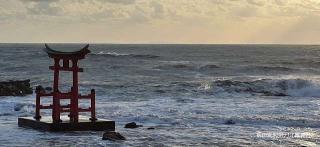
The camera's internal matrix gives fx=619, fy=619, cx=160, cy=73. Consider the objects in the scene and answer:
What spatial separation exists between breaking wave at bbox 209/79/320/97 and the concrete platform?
23.0 meters

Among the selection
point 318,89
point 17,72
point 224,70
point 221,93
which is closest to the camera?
point 221,93

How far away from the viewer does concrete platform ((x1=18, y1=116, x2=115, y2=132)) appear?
24.0 meters

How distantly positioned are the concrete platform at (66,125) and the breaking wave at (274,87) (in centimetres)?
2298

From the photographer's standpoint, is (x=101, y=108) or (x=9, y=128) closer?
(x=9, y=128)

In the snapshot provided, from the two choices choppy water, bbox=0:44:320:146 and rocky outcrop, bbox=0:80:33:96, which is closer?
choppy water, bbox=0:44:320:146

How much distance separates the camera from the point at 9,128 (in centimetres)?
2517

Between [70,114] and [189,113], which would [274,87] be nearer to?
[189,113]

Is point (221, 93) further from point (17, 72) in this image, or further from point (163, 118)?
point (17, 72)

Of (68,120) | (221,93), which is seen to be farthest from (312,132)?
(221,93)

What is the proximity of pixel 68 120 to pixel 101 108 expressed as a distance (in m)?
8.70

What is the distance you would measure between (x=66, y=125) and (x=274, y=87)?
31.3m

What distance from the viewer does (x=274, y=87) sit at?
52.4 m

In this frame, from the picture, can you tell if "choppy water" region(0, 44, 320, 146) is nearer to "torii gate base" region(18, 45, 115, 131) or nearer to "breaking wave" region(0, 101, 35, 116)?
"breaking wave" region(0, 101, 35, 116)

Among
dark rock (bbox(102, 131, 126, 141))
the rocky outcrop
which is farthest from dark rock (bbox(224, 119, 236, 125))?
the rocky outcrop
